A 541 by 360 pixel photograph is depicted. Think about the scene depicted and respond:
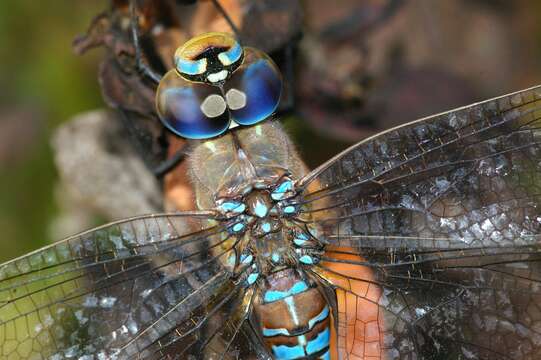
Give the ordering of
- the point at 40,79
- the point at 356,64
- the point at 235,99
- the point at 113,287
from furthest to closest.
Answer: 1. the point at 40,79
2. the point at 356,64
3. the point at 235,99
4. the point at 113,287

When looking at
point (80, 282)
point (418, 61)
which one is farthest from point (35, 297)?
point (418, 61)

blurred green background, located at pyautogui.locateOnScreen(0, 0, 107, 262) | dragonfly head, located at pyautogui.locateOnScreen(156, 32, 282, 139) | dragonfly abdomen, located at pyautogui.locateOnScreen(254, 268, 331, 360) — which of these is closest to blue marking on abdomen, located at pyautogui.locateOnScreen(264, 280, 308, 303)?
dragonfly abdomen, located at pyautogui.locateOnScreen(254, 268, 331, 360)

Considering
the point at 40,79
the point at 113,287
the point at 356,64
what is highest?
the point at 40,79

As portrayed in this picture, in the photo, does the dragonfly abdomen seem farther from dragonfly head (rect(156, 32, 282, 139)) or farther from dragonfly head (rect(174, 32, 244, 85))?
dragonfly head (rect(174, 32, 244, 85))

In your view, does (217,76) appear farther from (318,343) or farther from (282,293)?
(318,343)

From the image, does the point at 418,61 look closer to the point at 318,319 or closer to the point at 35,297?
the point at 318,319

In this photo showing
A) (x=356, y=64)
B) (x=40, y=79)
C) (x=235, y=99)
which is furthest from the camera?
(x=40, y=79)

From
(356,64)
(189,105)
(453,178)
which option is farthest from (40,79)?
(453,178)
